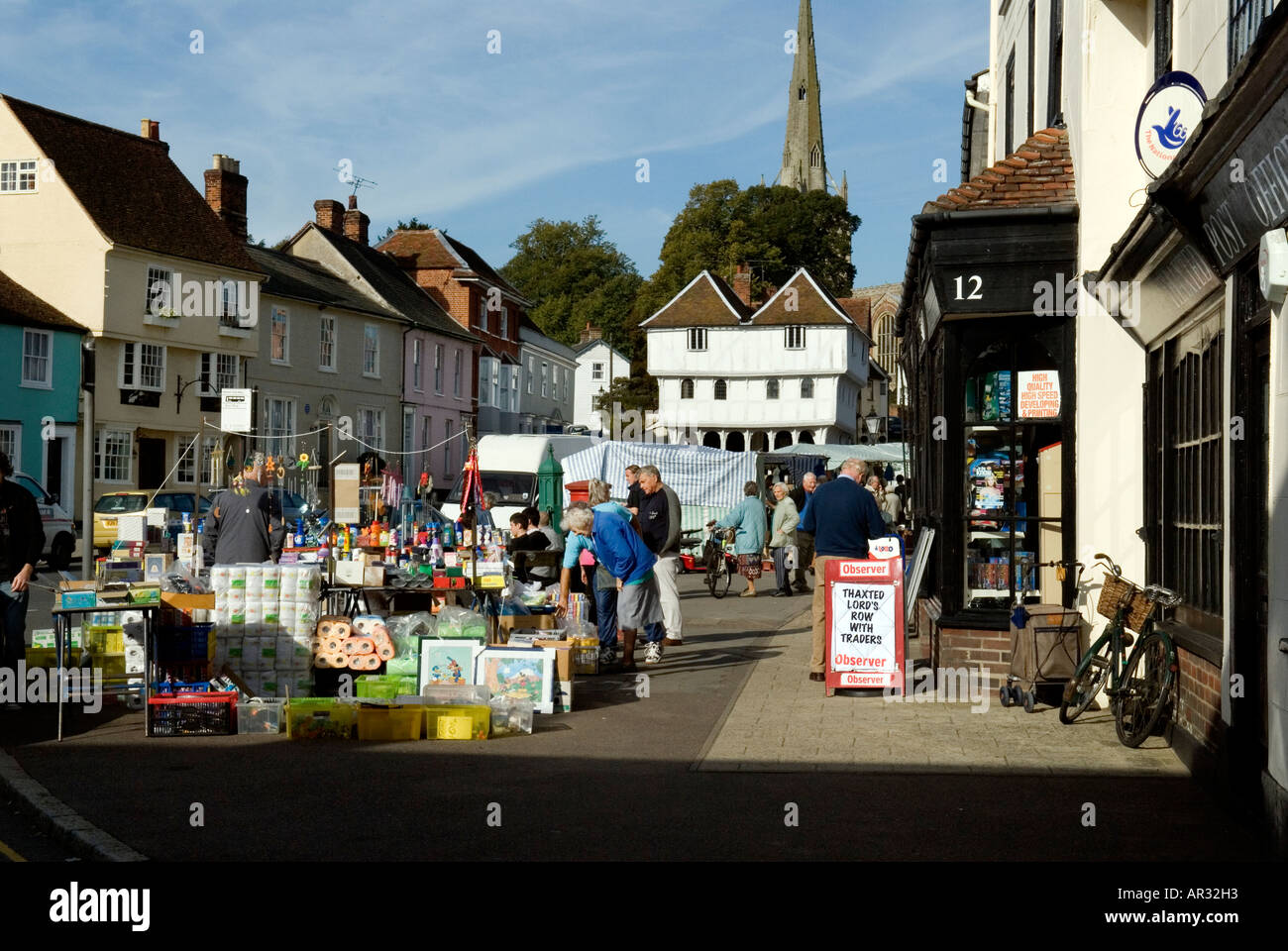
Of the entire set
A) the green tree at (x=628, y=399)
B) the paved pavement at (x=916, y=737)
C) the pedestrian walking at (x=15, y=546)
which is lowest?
the paved pavement at (x=916, y=737)

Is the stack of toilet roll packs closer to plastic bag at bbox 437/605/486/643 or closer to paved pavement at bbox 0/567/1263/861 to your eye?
paved pavement at bbox 0/567/1263/861

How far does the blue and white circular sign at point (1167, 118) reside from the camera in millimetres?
8953

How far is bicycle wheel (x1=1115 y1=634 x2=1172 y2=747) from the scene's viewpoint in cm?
924

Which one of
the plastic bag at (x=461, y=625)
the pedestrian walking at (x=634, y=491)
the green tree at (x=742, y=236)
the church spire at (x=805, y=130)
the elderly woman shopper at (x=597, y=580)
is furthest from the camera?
the church spire at (x=805, y=130)

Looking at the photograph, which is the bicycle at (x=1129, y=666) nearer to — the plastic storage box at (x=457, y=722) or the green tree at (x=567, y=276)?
the plastic storage box at (x=457, y=722)

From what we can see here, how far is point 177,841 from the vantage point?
22.7 ft

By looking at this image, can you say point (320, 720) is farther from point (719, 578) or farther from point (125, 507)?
point (125, 507)

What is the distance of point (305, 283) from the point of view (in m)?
49.2

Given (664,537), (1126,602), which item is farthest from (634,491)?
(1126,602)

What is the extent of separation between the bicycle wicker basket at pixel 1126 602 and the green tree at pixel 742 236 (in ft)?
229

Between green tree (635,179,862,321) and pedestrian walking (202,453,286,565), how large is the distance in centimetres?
6703

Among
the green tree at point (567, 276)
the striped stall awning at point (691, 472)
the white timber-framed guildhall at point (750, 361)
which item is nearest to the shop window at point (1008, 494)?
the striped stall awning at point (691, 472)
